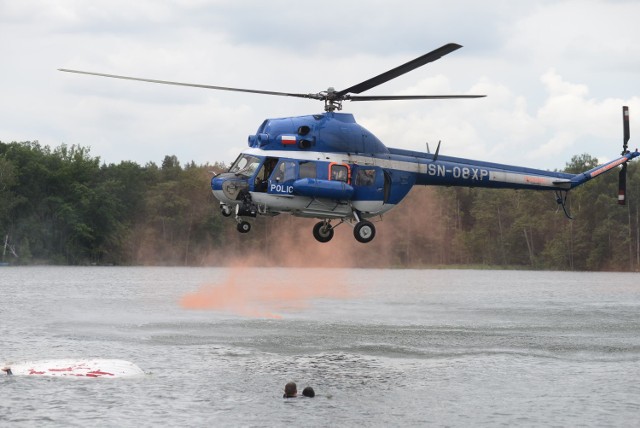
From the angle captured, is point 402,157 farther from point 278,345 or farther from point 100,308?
point 100,308

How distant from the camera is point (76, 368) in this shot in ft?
171

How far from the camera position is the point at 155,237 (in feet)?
524

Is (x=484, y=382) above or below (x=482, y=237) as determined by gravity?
below

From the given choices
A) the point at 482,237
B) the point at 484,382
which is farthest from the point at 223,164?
the point at 484,382

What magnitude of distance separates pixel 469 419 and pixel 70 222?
118981 millimetres

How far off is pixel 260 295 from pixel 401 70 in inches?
3656

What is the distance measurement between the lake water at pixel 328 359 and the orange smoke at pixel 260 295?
2.28ft

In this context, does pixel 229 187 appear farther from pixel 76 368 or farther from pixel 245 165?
pixel 76 368

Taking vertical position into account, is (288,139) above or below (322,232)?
above

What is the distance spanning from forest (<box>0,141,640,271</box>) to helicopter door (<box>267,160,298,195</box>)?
105 metres

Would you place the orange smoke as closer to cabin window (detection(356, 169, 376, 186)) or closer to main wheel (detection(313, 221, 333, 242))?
main wheel (detection(313, 221, 333, 242))

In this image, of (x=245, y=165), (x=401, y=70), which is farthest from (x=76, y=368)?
(x=401, y=70)

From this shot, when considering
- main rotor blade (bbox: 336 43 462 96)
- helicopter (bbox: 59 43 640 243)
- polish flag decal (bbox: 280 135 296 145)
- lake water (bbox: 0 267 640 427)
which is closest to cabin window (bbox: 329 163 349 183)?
helicopter (bbox: 59 43 640 243)

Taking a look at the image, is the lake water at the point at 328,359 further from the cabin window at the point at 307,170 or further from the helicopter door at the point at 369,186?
the cabin window at the point at 307,170
